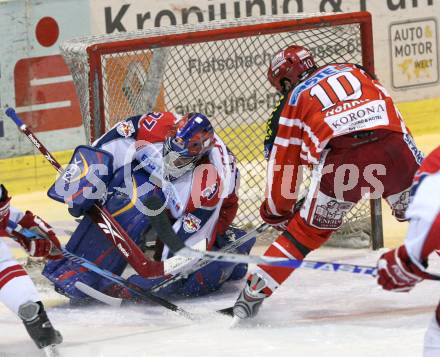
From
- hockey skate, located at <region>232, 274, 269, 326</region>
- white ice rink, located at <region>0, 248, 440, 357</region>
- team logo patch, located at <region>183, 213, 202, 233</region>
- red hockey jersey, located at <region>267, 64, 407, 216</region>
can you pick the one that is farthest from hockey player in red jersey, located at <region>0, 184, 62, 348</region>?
red hockey jersey, located at <region>267, 64, 407, 216</region>

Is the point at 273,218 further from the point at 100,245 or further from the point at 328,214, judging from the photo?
the point at 100,245

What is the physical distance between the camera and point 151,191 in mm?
4914

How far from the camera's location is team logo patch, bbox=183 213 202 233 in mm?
4641

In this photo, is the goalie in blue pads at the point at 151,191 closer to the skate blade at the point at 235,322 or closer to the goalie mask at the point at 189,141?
the goalie mask at the point at 189,141

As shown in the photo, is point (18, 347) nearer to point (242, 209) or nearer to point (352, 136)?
point (352, 136)

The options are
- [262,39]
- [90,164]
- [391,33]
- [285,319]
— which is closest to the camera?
[285,319]

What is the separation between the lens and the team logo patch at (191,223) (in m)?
4.64

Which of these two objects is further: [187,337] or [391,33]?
[391,33]

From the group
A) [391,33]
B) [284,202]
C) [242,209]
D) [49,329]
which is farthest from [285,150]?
[391,33]

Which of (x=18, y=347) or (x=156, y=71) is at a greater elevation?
(x=156, y=71)

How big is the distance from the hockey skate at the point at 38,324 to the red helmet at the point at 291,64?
1.29m

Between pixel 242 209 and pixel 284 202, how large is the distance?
1.51 m

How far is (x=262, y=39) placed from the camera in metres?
6.29

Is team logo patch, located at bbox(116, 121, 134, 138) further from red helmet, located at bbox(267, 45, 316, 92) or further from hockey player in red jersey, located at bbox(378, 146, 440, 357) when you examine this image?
hockey player in red jersey, located at bbox(378, 146, 440, 357)
